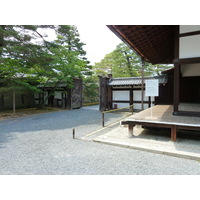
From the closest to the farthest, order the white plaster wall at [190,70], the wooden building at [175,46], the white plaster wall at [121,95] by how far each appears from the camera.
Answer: the wooden building at [175,46] < the white plaster wall at [190,70] < the white plaster wall at [121,95]

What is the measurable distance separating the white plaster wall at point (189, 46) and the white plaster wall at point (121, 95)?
700 cm

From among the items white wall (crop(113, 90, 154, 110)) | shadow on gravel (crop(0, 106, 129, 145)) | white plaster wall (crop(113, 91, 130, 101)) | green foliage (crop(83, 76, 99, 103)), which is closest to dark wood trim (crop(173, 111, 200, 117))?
shadow on gravel (crop(0, 106, 129, 145))

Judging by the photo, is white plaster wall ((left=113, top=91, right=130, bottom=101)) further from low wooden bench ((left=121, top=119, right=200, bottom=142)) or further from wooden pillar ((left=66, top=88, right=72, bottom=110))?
low wooden bench ((left=121, top=119, right=200, bottom=142))

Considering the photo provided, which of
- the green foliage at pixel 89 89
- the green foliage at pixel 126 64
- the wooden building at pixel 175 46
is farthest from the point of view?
the green foliage at pixel 126 64

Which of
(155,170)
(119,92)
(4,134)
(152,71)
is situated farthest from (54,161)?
(152,71)

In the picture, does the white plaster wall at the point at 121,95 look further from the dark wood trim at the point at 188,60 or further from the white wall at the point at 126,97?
the dark wood trim at the point at 188,60

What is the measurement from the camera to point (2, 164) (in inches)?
A: 112

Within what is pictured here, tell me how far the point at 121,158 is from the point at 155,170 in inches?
29.4

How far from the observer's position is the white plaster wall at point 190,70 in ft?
22.5

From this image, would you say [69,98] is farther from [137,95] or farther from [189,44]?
[189,44]

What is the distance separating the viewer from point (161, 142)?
390 centimetres

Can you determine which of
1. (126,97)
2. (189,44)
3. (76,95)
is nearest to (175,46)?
(189,44)

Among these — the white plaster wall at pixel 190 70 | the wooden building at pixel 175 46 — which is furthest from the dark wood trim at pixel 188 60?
the white plaster wall at pixel 190 70

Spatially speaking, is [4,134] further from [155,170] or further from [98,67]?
[98,67]
